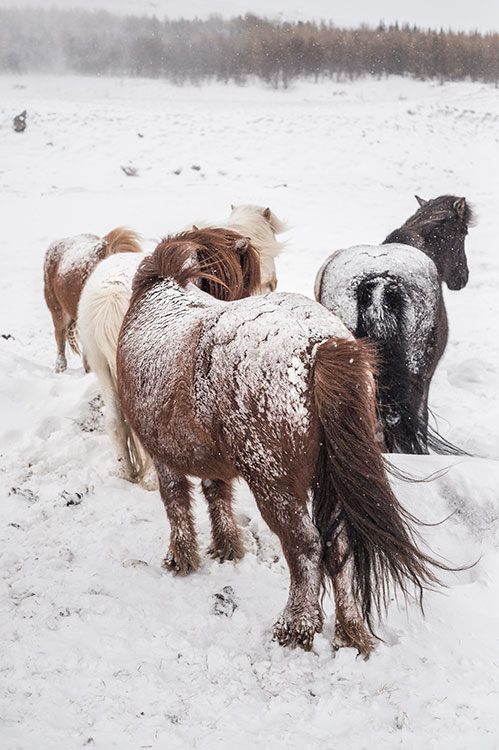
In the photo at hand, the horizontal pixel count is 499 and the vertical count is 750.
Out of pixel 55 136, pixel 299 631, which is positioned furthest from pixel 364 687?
pixel 55 136

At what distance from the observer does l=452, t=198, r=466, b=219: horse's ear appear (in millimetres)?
4047

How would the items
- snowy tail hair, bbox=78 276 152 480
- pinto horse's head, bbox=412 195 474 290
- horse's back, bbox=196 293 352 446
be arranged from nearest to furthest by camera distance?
horse's back, bbox=196 293 352 446, snowy tail hair, bbox=78 276 152 480, pinto horse's head, bbox=412 195 474 290

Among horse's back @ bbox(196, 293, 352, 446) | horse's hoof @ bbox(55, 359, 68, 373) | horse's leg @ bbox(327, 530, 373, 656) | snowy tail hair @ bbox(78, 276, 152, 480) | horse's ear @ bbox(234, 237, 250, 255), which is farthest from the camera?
horse's hoof @ bbox(55, 359, 68, 373)

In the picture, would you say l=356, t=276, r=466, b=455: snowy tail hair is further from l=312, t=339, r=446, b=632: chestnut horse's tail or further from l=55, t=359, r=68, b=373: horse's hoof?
l=55, t=359, r=68, b=373: horse's hoof

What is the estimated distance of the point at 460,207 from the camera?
4.09m

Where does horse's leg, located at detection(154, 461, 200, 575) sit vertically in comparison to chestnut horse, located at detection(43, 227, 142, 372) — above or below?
below

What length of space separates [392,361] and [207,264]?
1366mm

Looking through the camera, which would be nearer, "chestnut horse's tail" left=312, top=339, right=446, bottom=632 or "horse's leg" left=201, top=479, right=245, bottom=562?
"chestnut horse's tail" left=312, top=339, right=446, bottom=632

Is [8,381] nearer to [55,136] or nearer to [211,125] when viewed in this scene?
[55,136]

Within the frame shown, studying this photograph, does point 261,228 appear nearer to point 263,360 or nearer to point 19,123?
point 263,360

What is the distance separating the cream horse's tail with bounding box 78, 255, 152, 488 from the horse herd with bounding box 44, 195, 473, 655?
1cm

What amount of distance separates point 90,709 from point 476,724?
1190 millimetres

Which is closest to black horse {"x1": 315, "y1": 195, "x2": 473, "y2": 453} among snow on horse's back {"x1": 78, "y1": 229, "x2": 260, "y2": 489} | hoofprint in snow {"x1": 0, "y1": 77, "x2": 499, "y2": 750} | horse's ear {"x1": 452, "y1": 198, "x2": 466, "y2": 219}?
hoofprint in snow {"x1": 0, "y1": 77, "x2": 499, "y2": 750}

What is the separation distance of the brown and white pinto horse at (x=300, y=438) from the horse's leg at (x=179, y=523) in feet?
1.15
